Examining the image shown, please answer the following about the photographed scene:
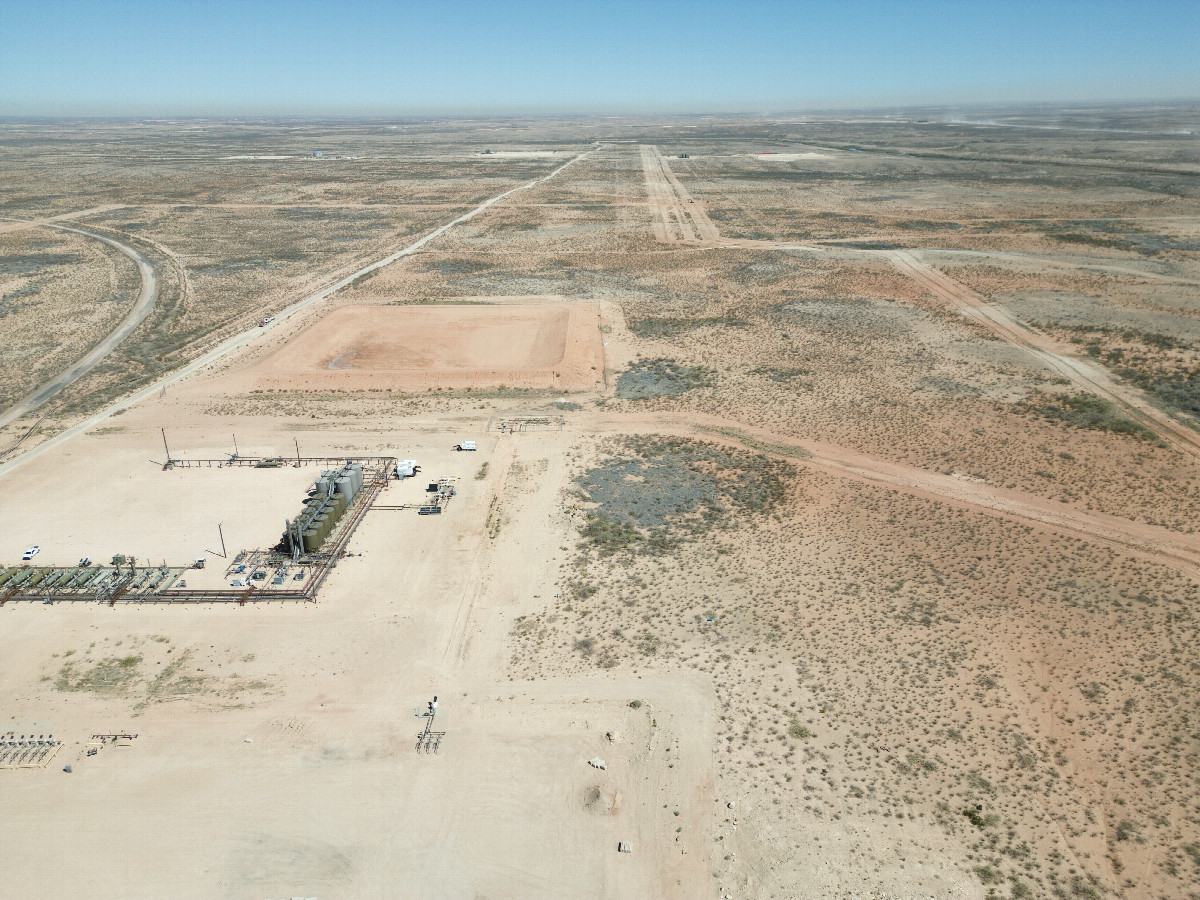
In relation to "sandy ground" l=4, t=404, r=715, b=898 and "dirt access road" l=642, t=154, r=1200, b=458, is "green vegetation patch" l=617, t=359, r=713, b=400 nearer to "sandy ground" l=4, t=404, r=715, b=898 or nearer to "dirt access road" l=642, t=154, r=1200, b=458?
"sandy ground" l=4, t=404, r=715, b=898

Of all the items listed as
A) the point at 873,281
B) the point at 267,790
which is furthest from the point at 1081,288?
the point at 267,790

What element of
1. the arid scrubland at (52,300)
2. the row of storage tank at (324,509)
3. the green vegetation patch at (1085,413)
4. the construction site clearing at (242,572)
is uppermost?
the arid scrubland at (52,300)

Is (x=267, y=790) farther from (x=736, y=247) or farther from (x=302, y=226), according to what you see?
(x=302, y=226)

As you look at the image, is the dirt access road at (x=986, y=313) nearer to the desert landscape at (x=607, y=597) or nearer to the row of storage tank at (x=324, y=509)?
the desert landscape at (x=607, y=597)

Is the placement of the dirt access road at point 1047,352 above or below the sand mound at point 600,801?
above

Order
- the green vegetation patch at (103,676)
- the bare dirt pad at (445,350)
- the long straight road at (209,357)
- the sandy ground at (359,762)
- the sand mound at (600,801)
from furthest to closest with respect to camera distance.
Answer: the bare dirt pad at (445,350) → the long straight road at (209,357) → the green vegetation patch at (103,676) → the sand mound at (600,801) → the sandy ground at (359,762)

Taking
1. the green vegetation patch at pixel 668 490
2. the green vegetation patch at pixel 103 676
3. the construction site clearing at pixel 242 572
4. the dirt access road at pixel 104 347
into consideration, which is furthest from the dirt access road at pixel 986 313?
the dirt access road at pixel 104 347

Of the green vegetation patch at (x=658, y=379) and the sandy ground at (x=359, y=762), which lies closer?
the sandy ground at (x=359, y=762)
